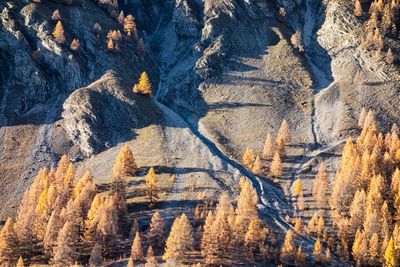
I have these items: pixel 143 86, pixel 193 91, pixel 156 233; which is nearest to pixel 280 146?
pixel 193 91

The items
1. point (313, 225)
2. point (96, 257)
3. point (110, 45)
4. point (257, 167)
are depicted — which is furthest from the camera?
point (110, 45)

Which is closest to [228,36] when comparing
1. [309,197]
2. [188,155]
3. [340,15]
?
[340,15]

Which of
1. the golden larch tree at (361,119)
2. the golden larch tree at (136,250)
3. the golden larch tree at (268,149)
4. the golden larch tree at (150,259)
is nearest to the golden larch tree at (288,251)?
the golden larch tree at (150,259)

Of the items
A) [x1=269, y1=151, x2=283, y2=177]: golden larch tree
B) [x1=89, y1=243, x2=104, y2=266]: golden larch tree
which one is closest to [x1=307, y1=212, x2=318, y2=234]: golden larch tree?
[x1=269, y1=151, x2=283, y2=177]: golden larch tree

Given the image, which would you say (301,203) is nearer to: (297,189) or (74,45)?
(297,189)

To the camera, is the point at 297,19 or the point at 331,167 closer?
the point at 331,167

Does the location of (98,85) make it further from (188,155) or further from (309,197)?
(309,197)

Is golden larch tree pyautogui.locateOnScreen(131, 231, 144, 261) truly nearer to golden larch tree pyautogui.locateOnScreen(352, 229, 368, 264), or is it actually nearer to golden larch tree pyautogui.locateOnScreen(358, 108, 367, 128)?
golden larch tree pyautogui.locateOnScreen(352, 229, 368, 264)

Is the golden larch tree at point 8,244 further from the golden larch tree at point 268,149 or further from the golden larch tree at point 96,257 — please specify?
the golden larch tree at point 268,149
